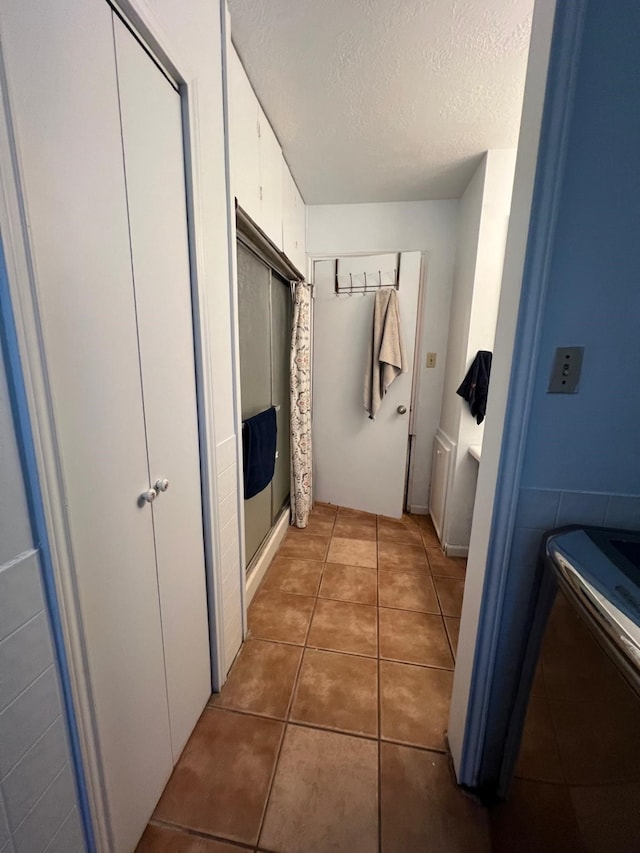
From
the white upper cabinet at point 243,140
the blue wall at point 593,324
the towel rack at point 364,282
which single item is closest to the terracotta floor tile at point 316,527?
the blue wall at point 593,324

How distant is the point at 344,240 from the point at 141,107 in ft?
6.41

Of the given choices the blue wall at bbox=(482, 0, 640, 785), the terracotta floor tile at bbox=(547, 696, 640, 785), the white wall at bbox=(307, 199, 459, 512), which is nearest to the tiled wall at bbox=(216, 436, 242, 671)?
the blue wall at bbox=(482, 0, 640, 785)

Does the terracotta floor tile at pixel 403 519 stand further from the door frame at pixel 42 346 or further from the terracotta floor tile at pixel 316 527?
the door frame at pixel 42 346

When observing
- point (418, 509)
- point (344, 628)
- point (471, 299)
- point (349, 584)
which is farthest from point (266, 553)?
point (471, 299)

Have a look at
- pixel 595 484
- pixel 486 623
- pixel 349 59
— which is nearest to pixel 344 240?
pixel 349 59

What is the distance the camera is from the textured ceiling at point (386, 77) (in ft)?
3.59

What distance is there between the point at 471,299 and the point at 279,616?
2.15 metres

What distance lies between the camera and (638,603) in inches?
20.6

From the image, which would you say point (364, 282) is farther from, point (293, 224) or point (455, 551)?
point (455, 551)

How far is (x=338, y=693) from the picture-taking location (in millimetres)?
1266

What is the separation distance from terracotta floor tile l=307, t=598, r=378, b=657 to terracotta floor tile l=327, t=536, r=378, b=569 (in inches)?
14.5

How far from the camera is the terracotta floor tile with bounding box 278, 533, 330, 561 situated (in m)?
2.16

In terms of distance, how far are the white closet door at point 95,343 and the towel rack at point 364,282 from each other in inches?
77.0

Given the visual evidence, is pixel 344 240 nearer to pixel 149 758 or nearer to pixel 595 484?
pixel 595 484
